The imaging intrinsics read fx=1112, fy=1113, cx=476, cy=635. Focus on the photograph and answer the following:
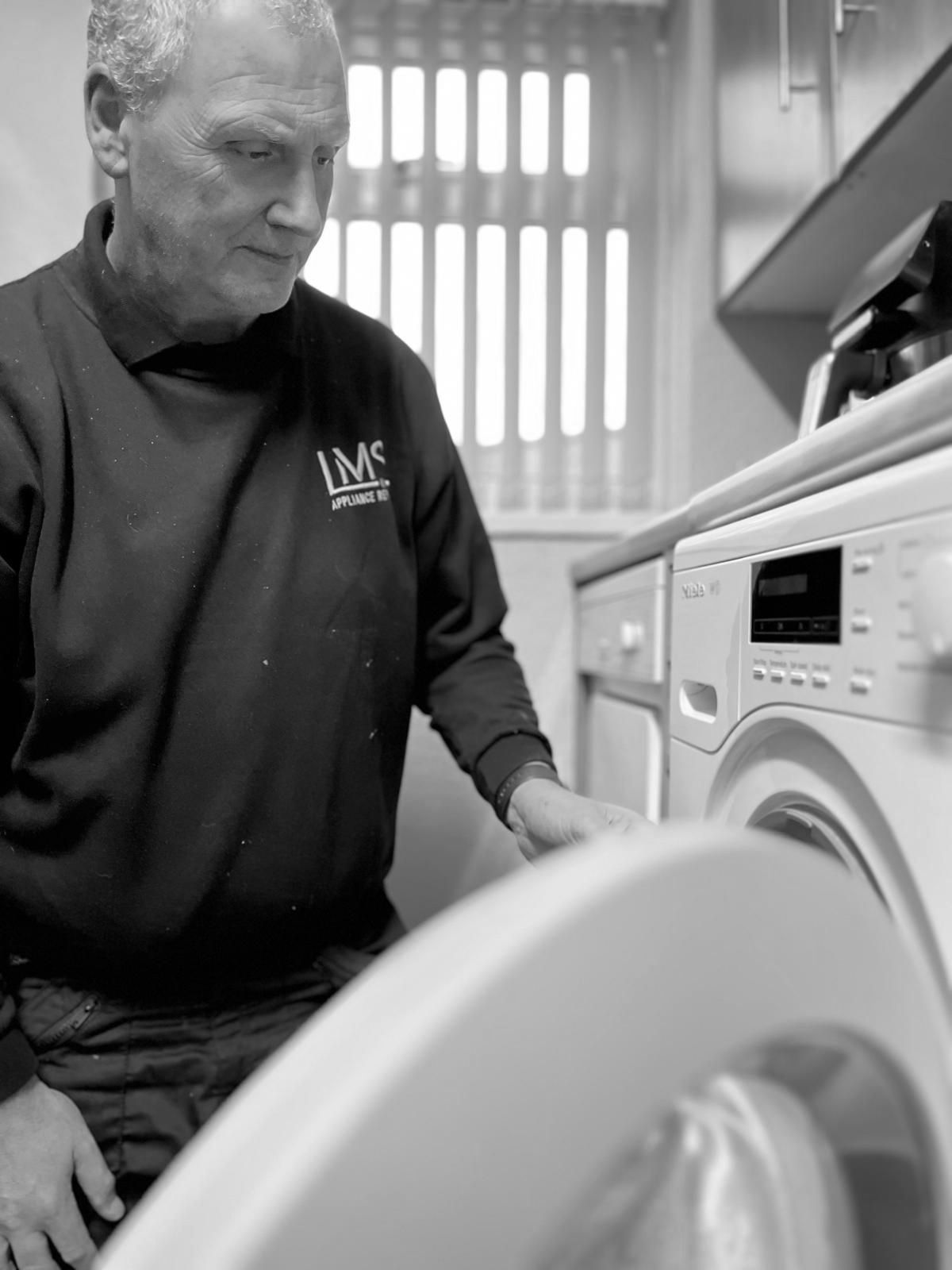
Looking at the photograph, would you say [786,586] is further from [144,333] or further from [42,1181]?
[42,1181]

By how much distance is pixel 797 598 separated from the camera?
70 centimetres

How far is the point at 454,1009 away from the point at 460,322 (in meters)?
1.87

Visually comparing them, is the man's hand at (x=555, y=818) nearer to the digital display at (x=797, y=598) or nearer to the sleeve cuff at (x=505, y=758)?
the sleeve cuff at (x=505, y=758)

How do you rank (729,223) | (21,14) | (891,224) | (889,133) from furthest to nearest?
(729,223) < (21,14) < (891,224) < (889,133)

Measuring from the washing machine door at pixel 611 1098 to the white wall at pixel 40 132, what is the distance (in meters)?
1.58

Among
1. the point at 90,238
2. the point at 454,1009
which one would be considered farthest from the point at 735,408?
the point at 454,1009

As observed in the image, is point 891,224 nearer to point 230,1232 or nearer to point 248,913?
point 248,913

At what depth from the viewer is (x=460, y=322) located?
2.05 m

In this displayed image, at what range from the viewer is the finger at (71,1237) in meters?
0.84

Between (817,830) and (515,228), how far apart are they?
5.24 feet

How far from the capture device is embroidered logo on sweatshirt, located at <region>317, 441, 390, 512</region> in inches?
40.8

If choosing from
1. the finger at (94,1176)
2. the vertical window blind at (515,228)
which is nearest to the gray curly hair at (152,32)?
the finger at (94,1176)

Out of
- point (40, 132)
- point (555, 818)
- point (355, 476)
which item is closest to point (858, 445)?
point (555, 818)

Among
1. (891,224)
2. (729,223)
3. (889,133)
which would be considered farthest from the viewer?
(729,223)
